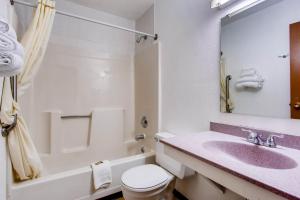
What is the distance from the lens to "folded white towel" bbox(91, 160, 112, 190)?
1507mm

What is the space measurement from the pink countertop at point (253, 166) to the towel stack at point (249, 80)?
39 centimetres

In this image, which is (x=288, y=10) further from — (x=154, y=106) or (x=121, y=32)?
(x=121, y=32)

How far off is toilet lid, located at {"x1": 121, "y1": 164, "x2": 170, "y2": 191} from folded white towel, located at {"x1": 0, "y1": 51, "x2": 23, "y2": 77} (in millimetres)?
1056

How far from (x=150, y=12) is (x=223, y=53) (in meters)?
1.38

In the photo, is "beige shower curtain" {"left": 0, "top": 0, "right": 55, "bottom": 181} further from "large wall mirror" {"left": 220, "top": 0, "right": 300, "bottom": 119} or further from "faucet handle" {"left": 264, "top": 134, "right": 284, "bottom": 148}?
"faucet handle" {"left": 264, "top": 134, "right": 284, "bottom": 148}

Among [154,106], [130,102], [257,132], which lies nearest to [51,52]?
[130,102]

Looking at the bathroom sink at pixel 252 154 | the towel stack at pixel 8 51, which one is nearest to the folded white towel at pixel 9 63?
the towel stack at pixel 8 51

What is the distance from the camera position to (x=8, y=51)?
0.56m

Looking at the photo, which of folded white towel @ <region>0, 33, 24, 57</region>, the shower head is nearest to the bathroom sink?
folded white towel @ <region>0, 33, 24, 57</region>

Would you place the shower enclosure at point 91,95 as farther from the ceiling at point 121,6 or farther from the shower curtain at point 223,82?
the shower curtain at point 223,82

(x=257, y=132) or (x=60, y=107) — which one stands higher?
(x=60, y=107)

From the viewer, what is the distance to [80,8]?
219 cm

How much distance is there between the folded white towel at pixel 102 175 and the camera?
1507 millimetres

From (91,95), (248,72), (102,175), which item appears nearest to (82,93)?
(91,95)
